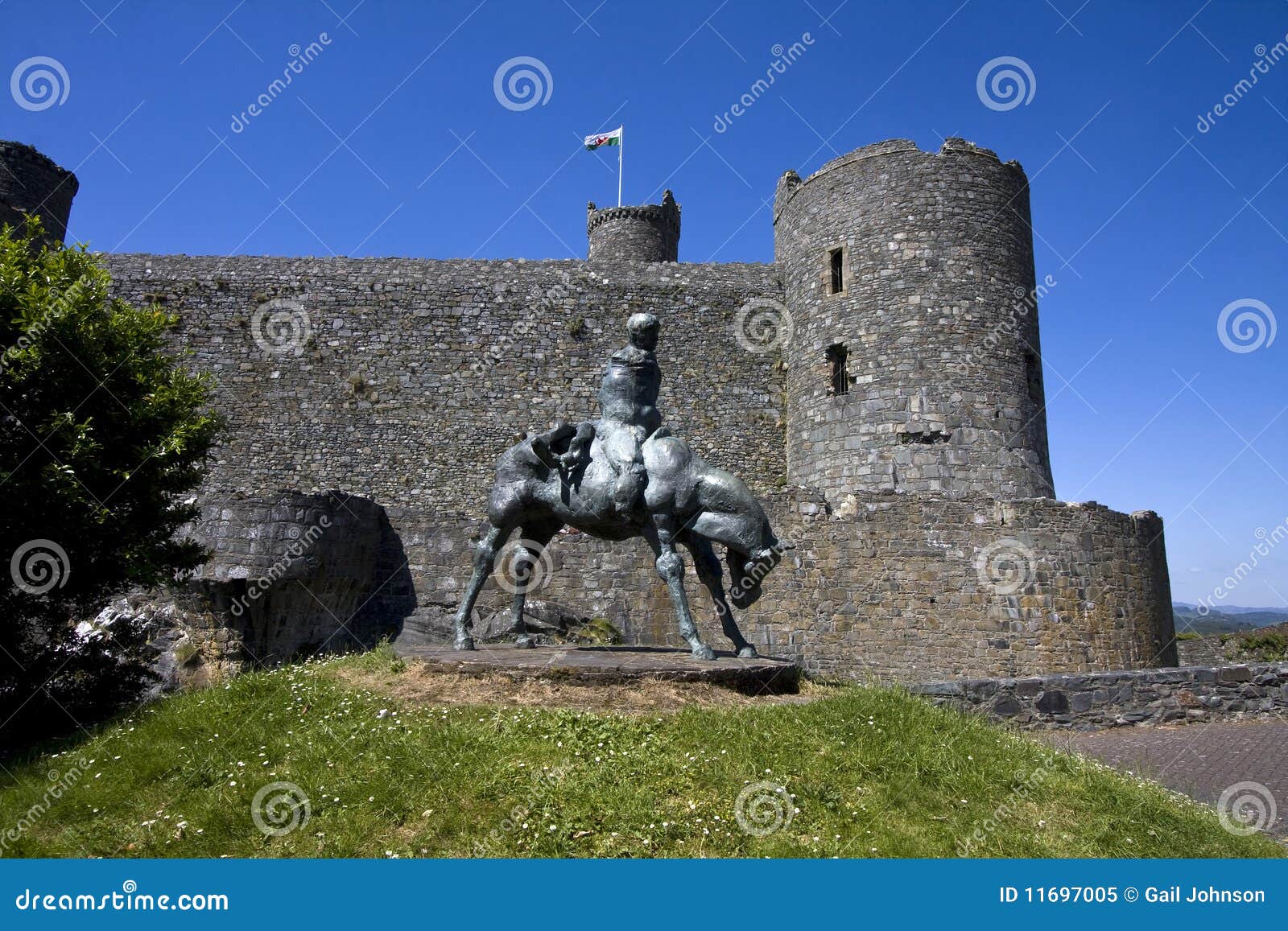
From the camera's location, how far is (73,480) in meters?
8.56

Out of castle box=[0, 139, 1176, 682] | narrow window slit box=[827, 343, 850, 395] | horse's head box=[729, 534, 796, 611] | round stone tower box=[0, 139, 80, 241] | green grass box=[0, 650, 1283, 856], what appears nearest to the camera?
green grass box=[0, 650, 1283, 856]

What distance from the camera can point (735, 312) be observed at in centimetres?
2292

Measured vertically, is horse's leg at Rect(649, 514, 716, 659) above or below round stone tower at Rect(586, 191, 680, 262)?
below

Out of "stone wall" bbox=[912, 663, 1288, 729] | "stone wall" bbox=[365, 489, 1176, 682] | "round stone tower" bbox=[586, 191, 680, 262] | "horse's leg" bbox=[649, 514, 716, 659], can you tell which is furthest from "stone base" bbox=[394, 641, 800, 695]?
"round stone tower" bbox=[586, 191, 680, 262]

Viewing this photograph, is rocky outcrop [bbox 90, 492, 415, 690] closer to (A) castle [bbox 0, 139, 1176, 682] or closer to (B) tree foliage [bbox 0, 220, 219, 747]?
(A) castle [bbox 0, 139, 1176, 682]

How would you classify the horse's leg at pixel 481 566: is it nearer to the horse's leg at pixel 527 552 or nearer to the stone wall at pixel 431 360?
the horse's leg at pixel 527 552

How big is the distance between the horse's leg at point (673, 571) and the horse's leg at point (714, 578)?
33 cm

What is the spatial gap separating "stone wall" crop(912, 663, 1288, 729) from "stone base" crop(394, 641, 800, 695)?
8.85 feet

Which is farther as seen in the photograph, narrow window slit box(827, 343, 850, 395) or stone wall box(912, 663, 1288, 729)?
narrow window slit box(827, 343, 850, 395)

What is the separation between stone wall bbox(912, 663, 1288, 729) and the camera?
9766 mm

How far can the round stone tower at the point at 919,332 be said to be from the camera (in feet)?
61.0

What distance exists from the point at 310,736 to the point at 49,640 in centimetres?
465

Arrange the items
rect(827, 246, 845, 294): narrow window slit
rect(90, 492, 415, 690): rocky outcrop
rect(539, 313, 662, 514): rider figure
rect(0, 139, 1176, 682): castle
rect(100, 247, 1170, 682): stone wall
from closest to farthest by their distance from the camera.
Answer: rect(539, 313, 662, 514): rider figure, rect(90, 492, 415, 690): rocky outcrop, rect(0, 139, 1176, 682): castle, rect(827, 246, 845, 294): narrow window slit, rect(100, 247, 1170, 682): stone wall

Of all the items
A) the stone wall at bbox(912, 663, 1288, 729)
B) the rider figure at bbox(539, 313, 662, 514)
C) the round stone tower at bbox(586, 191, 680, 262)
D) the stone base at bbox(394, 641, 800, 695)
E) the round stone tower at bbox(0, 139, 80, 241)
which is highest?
the round stone tower at bbox(586, 191, 680, 262)
